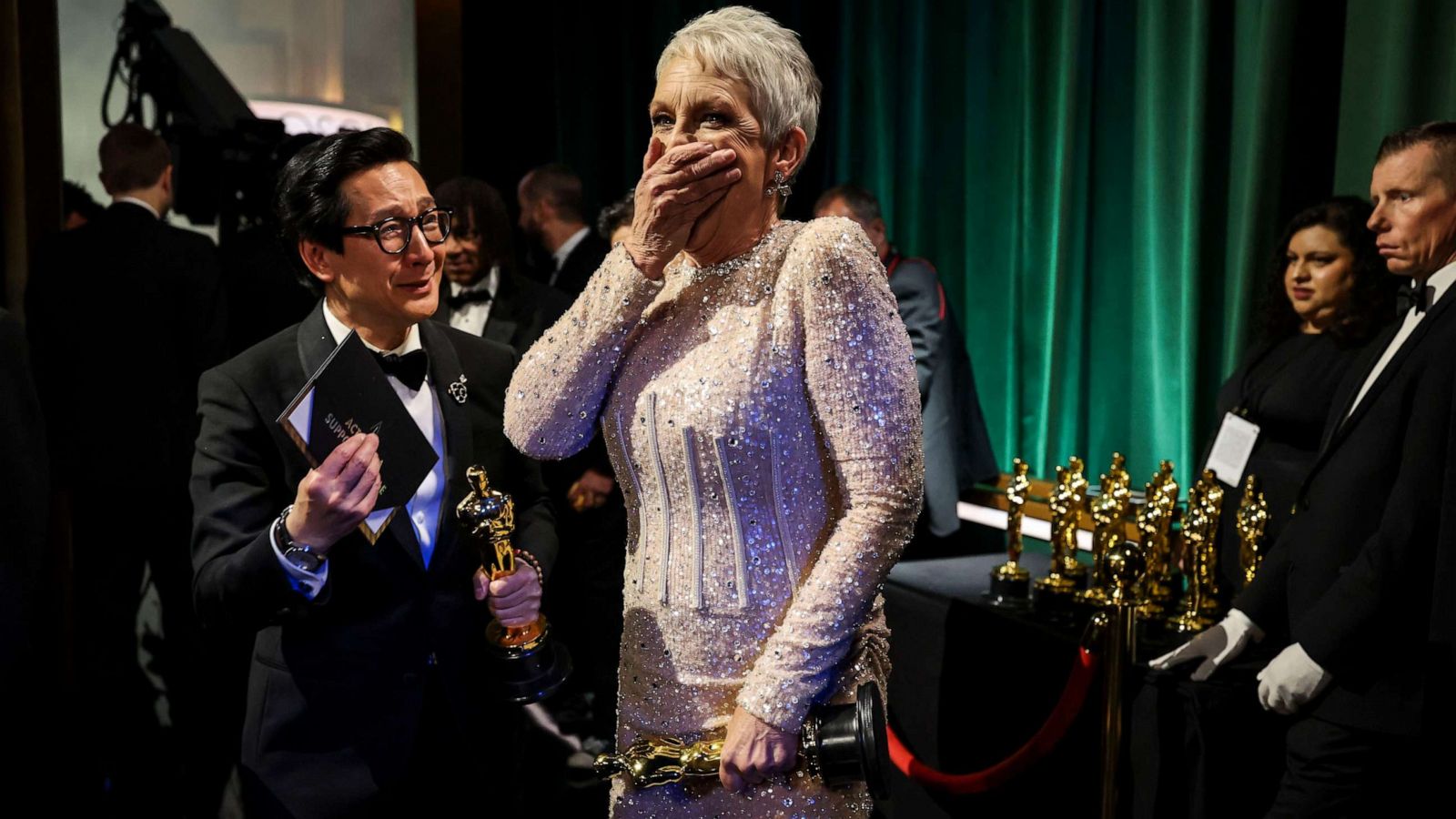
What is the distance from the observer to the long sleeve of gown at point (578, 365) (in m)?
1.71

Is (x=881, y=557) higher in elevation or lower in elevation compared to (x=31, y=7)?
lower

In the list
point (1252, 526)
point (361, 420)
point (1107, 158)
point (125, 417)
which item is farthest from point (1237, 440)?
point (125, 417)

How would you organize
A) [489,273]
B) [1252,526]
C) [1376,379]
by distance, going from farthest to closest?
[489,273] → [1252,526] → [1376,379]

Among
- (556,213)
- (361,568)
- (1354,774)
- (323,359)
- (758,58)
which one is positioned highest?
(758,58)

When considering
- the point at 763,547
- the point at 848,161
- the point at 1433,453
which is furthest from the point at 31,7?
the point at 1433,453

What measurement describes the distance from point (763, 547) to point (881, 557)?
0.17 m

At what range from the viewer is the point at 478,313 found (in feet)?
14.4

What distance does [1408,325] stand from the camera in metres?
2.71

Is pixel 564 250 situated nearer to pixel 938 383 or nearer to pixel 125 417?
pixel 938 383

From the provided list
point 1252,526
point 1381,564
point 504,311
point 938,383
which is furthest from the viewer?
point 938,383

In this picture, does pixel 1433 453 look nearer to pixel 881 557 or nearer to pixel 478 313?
pixel 881 557

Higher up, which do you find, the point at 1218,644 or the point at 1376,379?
the point at 1376,379

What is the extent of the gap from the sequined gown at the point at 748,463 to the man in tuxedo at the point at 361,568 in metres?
0.22

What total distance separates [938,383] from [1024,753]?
206 centimetres
